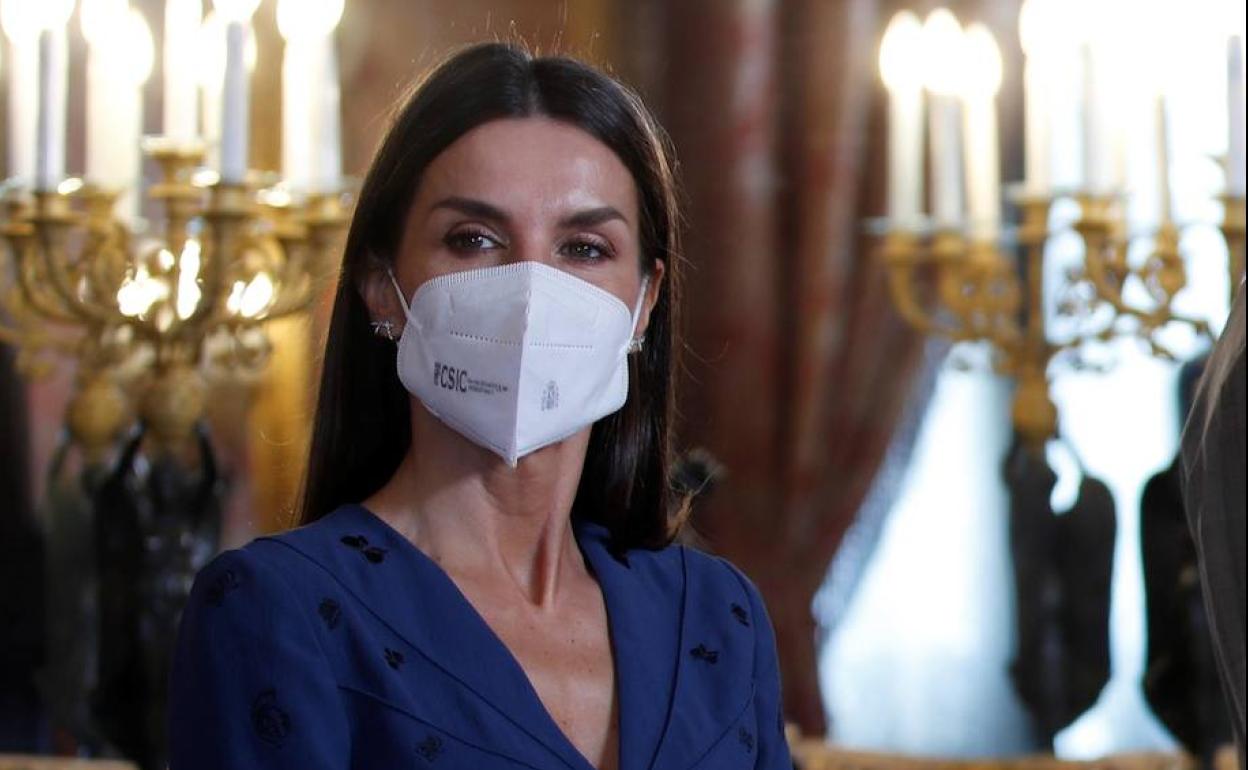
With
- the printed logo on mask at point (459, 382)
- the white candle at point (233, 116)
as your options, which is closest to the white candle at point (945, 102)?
the white candle at point (233, 116)

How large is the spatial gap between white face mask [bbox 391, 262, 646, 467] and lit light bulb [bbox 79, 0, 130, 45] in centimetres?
212

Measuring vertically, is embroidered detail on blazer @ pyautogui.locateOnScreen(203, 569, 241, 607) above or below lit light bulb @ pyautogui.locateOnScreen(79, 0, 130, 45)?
below

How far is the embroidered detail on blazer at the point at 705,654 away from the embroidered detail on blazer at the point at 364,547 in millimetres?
339

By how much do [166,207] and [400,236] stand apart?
2.03m

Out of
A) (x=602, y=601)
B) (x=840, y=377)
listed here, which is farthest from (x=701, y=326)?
(x=602, y=601)

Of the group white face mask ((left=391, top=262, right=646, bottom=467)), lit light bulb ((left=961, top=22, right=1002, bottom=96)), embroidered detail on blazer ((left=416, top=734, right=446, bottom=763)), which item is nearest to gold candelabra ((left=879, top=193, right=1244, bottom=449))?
lit light bulb ((left=961, top=22, right=1002, bottom=96))

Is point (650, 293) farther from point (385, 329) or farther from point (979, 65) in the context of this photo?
point (979, 65)

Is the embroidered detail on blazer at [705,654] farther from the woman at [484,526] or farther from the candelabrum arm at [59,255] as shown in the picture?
the candelabrum arm at [59,255]

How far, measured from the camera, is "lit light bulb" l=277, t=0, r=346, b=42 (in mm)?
4332

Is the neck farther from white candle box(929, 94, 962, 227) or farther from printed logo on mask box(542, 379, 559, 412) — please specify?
white candle box(929, 94, 962, 227)

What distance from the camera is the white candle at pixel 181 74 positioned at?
14.2 feet

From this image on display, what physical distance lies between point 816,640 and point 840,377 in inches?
28.8

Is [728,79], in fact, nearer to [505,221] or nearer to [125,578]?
[125,578]

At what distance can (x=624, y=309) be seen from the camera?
2.35m
